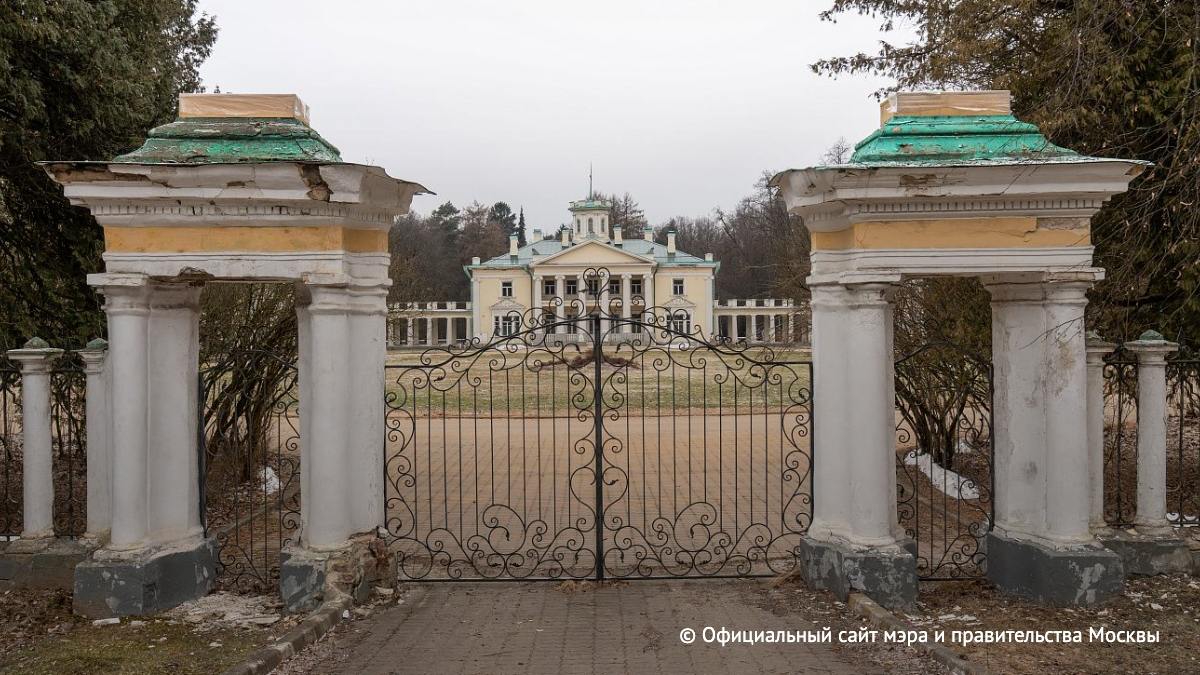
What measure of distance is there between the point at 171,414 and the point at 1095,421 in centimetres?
639

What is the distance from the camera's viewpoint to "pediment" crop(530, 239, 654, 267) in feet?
169

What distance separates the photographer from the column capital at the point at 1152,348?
580 centimetres

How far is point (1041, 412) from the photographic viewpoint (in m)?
5.70

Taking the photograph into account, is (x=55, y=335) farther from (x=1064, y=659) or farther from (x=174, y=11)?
(x=1064, y=659)

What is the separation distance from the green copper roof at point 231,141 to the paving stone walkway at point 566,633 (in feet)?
10.1

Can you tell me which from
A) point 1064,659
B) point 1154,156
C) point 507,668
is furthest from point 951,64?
point 507,668

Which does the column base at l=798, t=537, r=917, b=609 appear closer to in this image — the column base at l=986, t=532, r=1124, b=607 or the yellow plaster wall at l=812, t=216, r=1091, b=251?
the column base at l=986, t=532, r=1124, b=607

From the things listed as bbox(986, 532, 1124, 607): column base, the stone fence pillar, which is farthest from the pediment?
bbox(986, 532, 1124, 607): column base

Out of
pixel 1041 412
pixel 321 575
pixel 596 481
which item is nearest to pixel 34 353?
pixel 321 575

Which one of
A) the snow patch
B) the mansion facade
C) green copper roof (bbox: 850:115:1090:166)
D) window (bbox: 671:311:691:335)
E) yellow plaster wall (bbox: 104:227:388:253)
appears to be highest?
the mansion facade

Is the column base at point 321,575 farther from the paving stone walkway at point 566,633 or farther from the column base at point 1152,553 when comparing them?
the column base at point 1152,553

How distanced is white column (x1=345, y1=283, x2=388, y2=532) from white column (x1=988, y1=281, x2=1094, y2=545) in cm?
435

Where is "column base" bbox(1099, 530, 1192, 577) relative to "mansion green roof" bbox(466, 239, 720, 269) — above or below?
below

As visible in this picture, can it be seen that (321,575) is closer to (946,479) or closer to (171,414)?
(171,414)
